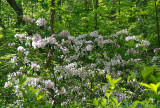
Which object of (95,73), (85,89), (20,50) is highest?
(20,50)

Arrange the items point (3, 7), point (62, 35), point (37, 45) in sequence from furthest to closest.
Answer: point (3, 7)
point (62, 35)
point (37, 45)

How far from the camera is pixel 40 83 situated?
11.2 ft

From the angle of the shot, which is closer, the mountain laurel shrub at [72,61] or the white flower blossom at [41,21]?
the mountain laurel shrub at [72,61]

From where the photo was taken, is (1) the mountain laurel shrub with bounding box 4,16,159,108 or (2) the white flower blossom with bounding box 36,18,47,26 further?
(2) the white flower blossom with bounding box 36,18,47,26

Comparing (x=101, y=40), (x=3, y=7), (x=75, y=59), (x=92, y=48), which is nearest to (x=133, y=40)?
(x=101, y=40)

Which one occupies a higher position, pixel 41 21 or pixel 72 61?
pixel 41 21

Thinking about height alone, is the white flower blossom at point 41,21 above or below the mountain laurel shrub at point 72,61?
above

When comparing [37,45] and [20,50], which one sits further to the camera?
[20,50]

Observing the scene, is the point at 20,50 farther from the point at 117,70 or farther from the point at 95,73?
the point at 117,70

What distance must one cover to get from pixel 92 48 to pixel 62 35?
0.75 m

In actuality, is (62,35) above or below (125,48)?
above

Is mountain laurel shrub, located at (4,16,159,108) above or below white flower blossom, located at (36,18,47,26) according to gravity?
below

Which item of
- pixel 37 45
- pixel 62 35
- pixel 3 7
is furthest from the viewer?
pixel 3 7

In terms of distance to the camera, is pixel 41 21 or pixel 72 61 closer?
pixel 41 21
